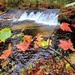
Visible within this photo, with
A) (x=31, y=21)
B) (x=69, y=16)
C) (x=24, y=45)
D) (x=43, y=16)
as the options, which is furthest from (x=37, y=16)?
(x=24, y=45)

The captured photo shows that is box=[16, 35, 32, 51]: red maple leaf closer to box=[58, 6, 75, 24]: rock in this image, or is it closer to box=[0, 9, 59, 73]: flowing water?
box=[58, 6, 75, 24]: rock

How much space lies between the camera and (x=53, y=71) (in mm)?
4727

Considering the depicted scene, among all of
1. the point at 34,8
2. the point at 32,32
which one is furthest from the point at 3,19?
the point at 32,32

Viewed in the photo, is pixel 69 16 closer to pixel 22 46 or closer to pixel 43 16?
pixel 43 16

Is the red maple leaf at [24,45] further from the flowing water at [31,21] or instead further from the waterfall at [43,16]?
the waterfall at [43,16]

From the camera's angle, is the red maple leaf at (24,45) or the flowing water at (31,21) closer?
the red maple leaf at (24,45)

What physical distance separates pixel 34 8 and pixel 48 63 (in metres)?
11.9

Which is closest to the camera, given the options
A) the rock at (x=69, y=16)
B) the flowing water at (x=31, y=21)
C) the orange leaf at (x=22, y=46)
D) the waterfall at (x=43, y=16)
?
the orange leaf at (x=22, y=46)

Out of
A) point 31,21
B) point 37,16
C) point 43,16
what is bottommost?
point 31,21

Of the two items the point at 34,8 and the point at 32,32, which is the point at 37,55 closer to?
the point at 32,32

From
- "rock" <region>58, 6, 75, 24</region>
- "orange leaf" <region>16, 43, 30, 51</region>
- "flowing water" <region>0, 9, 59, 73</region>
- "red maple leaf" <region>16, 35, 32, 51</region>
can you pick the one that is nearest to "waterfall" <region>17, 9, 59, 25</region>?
"flowing water" <region>0, 9, 59, 73</region>

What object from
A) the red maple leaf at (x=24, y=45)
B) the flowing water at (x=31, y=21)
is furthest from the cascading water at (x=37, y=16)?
the red maple leaf at (x=24, y=45)

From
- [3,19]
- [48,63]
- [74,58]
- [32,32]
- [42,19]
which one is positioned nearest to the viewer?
[48,63]

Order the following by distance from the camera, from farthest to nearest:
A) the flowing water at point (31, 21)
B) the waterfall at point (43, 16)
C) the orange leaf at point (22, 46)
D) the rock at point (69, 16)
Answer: the waterfall at point (43, 16) → the flowing water at point (31, 21) → the rock at point (69, 16) → the orange leaf at point (22, 46)
